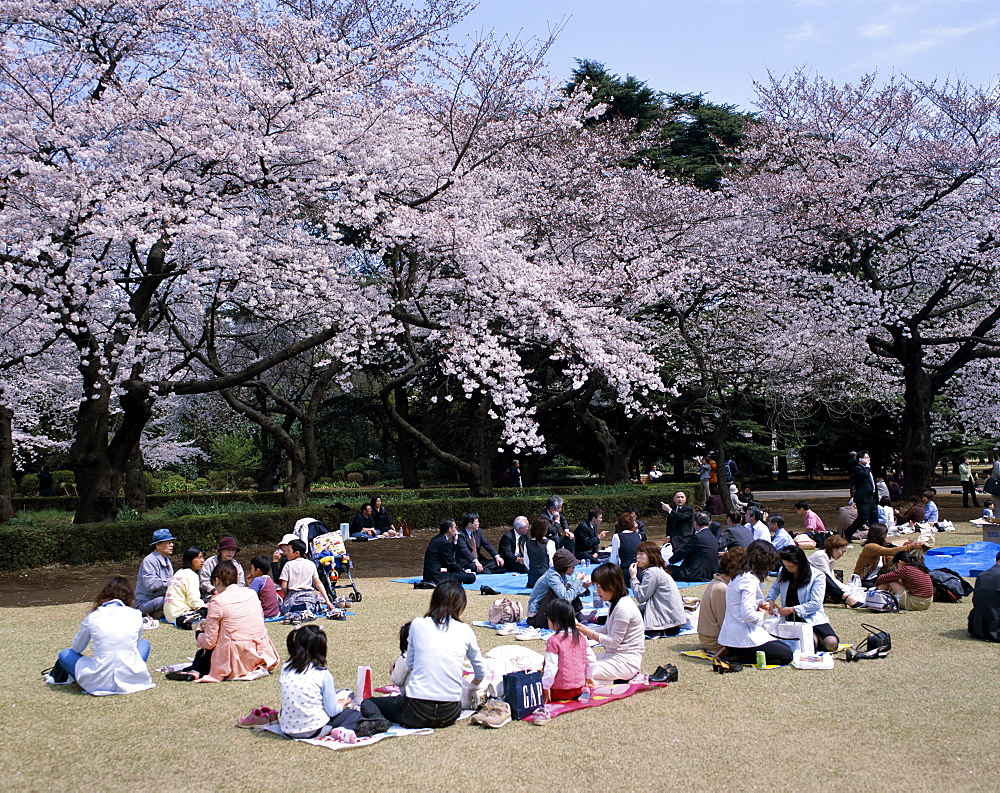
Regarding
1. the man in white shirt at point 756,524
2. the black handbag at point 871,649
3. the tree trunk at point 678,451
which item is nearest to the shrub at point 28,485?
the tree trunk at point 678,451

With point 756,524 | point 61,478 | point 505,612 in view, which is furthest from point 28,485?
point 756,524

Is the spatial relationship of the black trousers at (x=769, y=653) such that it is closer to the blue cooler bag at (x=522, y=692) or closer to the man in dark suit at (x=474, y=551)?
the blue cooler bag at (x=522, y=692)

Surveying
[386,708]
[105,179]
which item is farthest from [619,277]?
[386,708]

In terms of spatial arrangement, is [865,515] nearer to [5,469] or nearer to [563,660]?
[563,660]

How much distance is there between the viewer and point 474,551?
12.5m

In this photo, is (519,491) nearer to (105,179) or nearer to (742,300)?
(742,300)

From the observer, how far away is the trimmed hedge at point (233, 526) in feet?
43.4

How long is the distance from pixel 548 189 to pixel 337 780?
17894 mm

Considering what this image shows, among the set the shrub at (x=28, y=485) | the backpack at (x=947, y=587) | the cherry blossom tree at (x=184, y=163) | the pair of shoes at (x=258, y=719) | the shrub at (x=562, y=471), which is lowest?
the pair of shoes at (x=258, y=719)

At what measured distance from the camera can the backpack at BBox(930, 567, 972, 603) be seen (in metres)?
9.66

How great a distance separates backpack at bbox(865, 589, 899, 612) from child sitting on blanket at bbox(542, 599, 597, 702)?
4.68m

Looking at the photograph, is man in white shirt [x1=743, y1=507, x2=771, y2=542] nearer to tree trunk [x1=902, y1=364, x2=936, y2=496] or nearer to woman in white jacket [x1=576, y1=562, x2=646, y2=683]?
woman in white jacket [x1=576, y1=562, x2=646, y2=683]

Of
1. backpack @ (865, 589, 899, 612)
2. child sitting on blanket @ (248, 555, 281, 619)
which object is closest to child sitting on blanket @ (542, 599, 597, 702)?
child sitting on blanket @ (248, 555, 281, 619)

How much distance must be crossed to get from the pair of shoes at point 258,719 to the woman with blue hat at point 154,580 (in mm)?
4095
